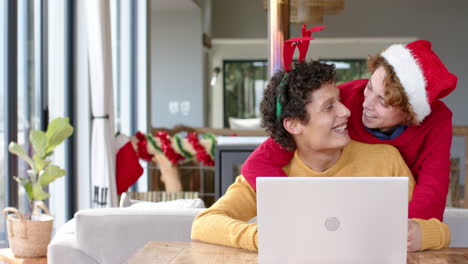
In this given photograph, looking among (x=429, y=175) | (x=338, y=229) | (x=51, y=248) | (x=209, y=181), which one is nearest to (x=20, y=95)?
(x=209, y=181)

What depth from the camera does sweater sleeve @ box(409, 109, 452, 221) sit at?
1852mm

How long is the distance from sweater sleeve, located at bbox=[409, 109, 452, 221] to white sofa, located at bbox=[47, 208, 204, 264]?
663 mm

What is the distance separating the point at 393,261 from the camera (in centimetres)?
139

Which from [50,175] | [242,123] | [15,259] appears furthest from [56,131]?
[242,123]

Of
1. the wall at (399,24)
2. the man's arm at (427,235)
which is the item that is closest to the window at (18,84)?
the man's arm at (427,235)

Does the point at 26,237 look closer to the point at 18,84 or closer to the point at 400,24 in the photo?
the point at 18,84

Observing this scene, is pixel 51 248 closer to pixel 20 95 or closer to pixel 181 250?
pixel 181 250

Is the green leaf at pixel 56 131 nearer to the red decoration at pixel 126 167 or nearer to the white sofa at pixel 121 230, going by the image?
the red decoration at pixel 126 167

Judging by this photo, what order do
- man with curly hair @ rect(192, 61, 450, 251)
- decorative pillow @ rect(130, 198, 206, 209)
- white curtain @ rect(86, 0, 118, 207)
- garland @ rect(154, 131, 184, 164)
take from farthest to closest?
garland @ rect(154, 131, 184, 164) → white curtain @ rect(86, 0, 118, 207) → decorative pillow @ rect(130, 198, 206, 209) → man with curly hair @ rect(192, 61, 450, 251)

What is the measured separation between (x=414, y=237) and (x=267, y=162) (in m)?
0.48

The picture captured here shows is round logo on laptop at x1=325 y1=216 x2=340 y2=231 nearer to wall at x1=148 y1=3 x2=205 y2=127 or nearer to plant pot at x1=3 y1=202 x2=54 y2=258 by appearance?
plant pot at x1=3 y1=202 x2=54 y2=258

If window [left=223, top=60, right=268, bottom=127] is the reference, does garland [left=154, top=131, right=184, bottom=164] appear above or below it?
below

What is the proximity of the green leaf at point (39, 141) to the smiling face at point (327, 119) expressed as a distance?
6.04 ft

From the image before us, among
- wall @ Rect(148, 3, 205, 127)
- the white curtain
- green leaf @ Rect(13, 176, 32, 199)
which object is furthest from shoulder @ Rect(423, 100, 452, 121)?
wall @ Rect(148, 3, 205, 127)
